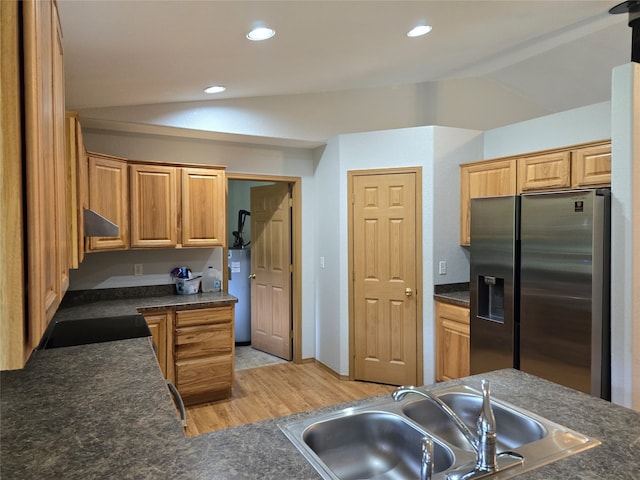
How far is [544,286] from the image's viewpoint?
9.20 ft

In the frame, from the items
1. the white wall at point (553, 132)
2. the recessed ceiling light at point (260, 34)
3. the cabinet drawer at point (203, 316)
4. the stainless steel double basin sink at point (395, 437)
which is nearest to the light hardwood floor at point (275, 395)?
the cabinet drawer at point (203, 316)

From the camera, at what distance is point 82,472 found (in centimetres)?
102

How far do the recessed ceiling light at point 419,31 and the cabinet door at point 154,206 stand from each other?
228 cm

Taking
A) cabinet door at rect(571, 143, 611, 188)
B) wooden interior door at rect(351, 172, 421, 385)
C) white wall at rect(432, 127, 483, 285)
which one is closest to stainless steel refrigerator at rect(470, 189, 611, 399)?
cabinet door at rect(571, 143, 611, 188)

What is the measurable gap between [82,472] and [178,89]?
2.72 meters

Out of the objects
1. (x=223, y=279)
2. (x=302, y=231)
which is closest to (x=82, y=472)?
(x=223, y=279)

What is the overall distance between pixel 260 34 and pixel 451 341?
297 centimetres

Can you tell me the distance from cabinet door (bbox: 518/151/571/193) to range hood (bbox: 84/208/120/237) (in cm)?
311

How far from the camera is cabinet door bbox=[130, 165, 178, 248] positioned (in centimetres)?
350

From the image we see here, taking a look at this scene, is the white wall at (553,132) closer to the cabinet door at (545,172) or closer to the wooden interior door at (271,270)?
the cabinet door at (545,172)

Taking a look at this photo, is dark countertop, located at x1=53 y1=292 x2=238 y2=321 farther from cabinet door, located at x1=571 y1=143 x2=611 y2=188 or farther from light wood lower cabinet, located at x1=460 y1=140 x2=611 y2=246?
cabinet door, located at x1=571 y1=143 x2=611 y2=188

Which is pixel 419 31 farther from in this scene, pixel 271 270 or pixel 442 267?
pixel 271 270

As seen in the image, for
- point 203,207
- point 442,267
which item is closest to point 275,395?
point 203,207

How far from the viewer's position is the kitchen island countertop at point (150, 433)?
1030 mm
